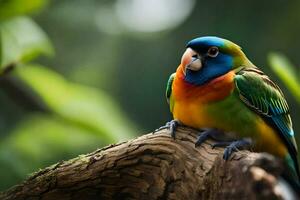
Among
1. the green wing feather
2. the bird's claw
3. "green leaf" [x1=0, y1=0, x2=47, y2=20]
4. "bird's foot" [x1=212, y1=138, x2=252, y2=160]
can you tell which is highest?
"green leaf" [x1=0, y1=0, x2=47, y2=20]

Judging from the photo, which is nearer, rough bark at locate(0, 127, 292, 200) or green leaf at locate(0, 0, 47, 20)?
rough bark at locate(0, 127, 292, 200)

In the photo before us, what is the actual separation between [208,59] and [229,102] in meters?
0.21

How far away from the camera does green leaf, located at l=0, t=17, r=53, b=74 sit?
2.98 metres

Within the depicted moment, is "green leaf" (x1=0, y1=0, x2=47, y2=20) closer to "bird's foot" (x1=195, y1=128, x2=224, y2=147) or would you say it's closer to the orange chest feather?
the orange chest feather

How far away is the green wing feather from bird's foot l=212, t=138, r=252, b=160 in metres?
0.17

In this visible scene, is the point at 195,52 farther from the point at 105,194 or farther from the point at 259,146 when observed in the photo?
the point at 105,194

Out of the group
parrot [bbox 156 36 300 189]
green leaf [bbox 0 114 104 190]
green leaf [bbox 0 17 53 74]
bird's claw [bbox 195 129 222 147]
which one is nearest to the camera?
bird's claw [bbox 195 129 222 147]

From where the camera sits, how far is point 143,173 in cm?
252

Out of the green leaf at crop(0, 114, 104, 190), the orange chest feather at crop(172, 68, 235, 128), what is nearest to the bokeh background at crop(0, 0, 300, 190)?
the green leaf at crop(0, 114, 104, 190)

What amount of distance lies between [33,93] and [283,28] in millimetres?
4026

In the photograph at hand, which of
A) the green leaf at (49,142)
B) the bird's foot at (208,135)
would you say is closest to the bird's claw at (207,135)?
the bird's foot at (208,135)

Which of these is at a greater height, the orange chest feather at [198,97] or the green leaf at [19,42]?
the green leaf at [19,42]

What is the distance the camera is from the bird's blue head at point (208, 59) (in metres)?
2.72

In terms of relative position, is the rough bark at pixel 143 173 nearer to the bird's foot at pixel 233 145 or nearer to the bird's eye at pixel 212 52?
the bird's foot at pixel 233 145
